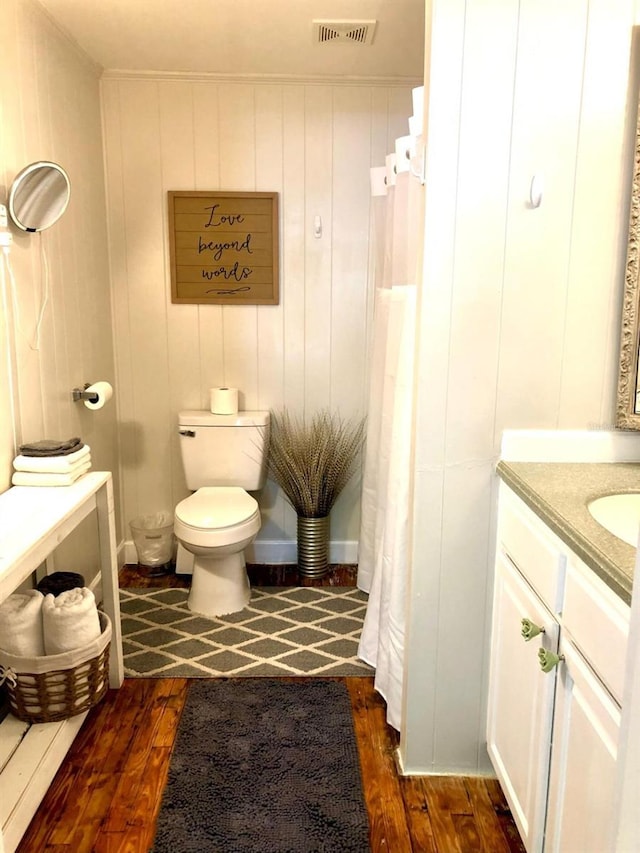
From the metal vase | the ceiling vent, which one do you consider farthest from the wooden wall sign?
the metal vase

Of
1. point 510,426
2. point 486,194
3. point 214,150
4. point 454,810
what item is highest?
point 214,150

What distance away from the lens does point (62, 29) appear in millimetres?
2479

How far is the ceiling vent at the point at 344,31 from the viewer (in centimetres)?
240

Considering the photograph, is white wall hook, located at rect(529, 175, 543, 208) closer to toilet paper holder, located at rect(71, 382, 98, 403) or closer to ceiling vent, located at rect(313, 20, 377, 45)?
ceiling vent, located at rect(313, 20, 377, 45)

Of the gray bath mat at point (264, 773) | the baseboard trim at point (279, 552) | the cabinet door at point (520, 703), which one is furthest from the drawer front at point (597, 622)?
the baseboard trim at point (279, 552)

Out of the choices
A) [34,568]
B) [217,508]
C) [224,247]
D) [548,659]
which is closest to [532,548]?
[548,659]

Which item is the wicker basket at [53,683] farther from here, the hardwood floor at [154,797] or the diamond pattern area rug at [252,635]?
the diamond pattern area rug at [252,635]

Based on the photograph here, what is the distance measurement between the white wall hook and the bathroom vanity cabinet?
0.72 m

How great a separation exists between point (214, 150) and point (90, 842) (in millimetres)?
2685

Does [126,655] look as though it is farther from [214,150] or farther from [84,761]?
[214,150]

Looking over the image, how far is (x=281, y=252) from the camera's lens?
315 cm

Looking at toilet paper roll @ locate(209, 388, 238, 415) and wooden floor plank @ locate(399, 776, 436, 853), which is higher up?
toilet paper roll @ locate(209, 388, 238, 415)

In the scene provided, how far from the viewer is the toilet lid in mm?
2721

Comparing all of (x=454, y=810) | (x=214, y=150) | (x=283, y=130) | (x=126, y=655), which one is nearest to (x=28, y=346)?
(x=126, y=655)
